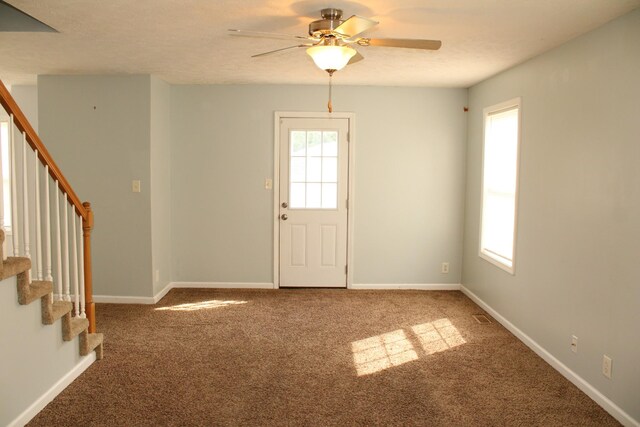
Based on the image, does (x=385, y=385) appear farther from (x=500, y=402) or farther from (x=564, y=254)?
(x=564, y=254)

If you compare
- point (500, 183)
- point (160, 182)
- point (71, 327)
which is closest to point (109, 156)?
point (160, 182)

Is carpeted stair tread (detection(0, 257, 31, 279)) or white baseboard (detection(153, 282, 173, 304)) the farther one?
white baseboard (detection(153, 282, 173, 304))

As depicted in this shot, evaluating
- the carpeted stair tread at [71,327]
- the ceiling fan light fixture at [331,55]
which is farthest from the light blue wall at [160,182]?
the ceiling fan light fixture at [331,55]

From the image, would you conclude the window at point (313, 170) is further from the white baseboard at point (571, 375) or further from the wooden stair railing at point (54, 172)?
the wooden stair railing at point (54, 172)

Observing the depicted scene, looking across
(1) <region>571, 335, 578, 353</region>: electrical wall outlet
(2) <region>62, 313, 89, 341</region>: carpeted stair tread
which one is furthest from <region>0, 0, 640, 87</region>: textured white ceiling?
(1) <region>571, 335, 578, 353</region>: electrical wall outlet

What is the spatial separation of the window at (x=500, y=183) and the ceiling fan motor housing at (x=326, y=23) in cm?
213

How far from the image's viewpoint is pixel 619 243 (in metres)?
2.96

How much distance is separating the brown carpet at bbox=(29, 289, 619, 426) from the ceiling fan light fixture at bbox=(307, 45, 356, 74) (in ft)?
6.71

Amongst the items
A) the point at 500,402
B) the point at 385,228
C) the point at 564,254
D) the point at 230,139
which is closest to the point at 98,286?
Result: the point at 230,139

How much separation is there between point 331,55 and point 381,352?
2315 millimetres

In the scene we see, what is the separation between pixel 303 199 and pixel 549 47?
304 cm

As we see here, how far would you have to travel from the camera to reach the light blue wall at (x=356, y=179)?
5703mm

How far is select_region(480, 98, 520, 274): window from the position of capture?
4550 mm

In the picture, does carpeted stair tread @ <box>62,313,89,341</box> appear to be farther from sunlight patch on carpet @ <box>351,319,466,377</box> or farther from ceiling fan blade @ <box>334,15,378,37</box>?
ceiling fan blade @ <box>334,15,378,37</box>
